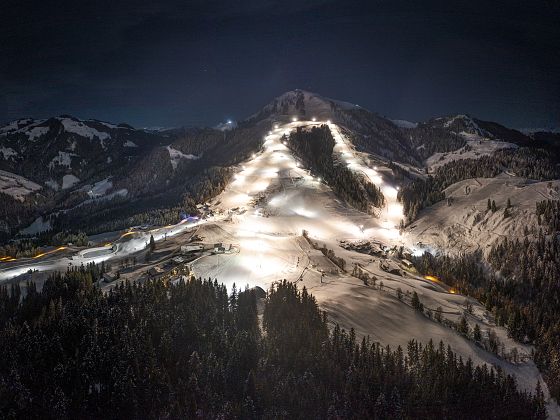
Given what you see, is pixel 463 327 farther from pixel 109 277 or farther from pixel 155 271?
pixel 109 277

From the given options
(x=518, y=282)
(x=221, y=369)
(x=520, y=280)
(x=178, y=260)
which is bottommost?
(x=518, y=282)

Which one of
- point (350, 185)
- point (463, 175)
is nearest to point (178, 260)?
point (350, 185)

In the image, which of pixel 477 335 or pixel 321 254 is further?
pixel 321 254

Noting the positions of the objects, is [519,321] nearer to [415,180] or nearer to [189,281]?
[189,281]

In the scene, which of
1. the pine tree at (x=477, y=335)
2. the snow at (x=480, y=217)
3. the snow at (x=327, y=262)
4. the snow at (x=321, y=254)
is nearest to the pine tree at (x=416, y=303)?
the snow at (x=327, y=262)

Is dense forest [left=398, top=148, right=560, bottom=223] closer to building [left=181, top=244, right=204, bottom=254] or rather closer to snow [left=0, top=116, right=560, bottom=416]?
snow [left=0, top=116, right=560, bottom=416]
